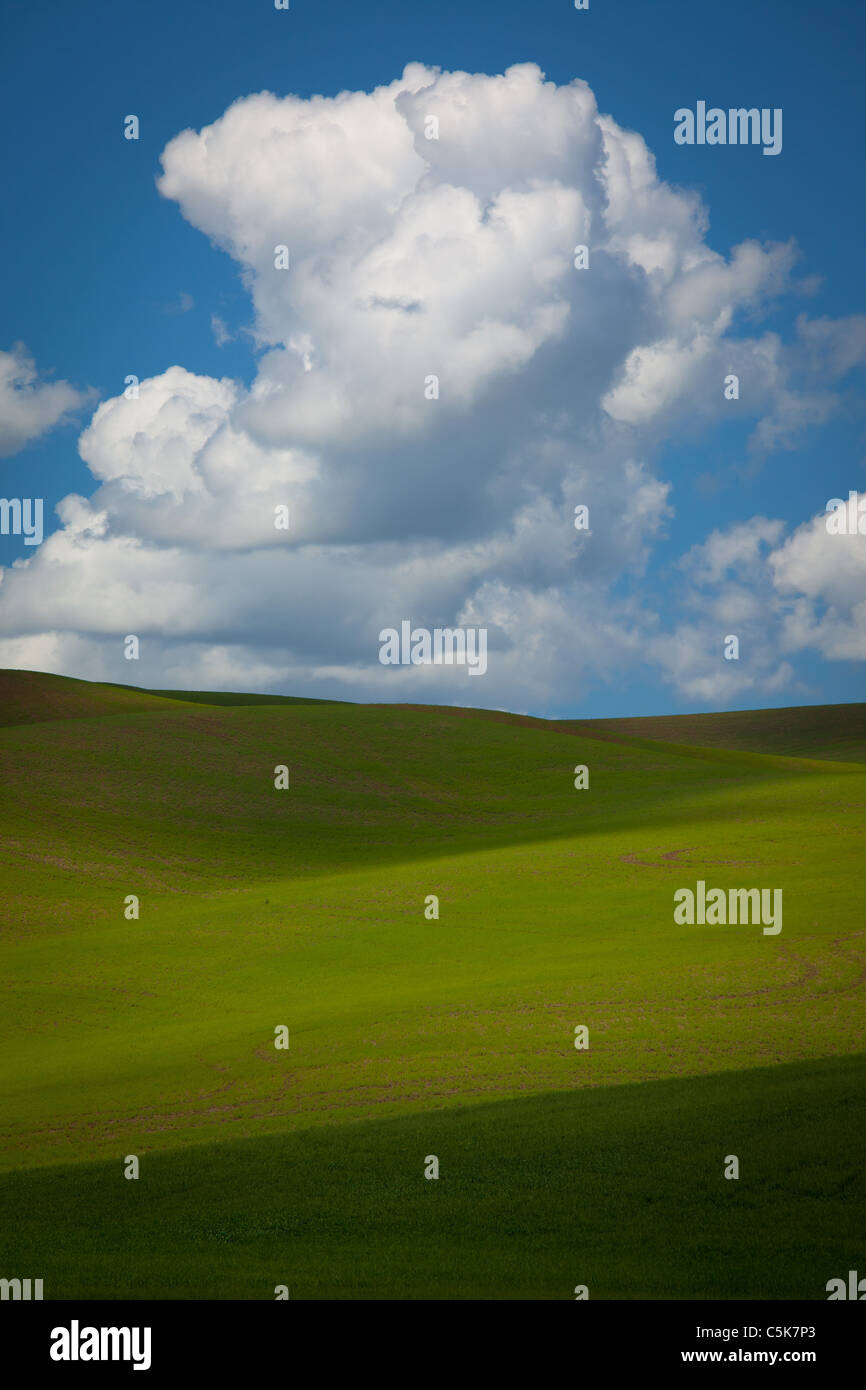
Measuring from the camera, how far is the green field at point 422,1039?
14078mm

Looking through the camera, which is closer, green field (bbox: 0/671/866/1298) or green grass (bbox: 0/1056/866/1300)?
green grass (bbox: 0/1056/866/1300)

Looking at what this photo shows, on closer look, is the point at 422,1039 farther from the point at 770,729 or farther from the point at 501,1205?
the point at 770,729

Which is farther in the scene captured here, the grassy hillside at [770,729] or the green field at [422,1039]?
the grassy hillside at [770,729]

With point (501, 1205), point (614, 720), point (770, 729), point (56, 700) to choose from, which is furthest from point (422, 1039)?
point (614, 720)

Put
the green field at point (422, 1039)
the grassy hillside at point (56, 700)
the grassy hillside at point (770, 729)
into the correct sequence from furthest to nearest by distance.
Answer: the grassy hillside at point (770, 729) < the grassy hillside at point (56, 700) < the green field at point (422, 1039)

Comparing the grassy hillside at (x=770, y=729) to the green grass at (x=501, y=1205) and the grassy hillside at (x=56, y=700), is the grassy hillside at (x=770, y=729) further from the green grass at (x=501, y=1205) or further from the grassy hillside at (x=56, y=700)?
the green grass at (x=501, y=1205)

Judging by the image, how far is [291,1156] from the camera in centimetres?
1795

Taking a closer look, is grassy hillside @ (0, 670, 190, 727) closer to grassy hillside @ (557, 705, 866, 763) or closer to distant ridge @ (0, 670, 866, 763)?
distant ridge @ (0, 670, 866, 763)

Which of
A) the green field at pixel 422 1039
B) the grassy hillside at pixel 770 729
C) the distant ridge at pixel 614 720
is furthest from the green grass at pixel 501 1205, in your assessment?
the grassy hillside at pixel 770 729

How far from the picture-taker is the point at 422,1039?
2486cm

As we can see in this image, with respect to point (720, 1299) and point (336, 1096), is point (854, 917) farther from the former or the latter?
point (720, 1299)

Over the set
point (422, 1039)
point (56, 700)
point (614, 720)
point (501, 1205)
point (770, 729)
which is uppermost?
point (614, 720)

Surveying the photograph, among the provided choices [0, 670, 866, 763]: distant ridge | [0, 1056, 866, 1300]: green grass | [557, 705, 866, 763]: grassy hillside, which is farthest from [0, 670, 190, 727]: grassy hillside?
[0, 1056, 866, 1300]: green grass

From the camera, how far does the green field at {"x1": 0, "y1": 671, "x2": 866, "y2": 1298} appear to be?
46.2 feet
